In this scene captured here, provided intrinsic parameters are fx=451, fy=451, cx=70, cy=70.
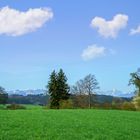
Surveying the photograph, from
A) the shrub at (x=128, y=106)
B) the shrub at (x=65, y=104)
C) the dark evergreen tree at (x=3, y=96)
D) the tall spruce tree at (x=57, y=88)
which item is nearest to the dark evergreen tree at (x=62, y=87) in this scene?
the tall spruce tree at (x=57, y=88)

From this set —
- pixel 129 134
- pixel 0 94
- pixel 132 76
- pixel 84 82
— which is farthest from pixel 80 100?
pixel 129 134

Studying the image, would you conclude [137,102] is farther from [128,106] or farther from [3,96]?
[3,96]

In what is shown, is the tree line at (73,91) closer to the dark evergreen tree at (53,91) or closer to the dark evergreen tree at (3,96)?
the dark evergreen tree at (53,91)

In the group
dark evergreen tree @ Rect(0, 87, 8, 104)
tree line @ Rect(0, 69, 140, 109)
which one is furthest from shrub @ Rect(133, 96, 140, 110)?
dark evergreen tree @ Rect(0, 87, 8, 104)

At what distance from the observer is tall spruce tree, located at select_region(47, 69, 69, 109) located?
350 feet

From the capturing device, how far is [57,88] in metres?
108

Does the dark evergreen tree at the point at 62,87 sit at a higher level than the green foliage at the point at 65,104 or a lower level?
higher

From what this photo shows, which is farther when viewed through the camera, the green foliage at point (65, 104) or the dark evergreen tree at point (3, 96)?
the dark evergreen tree at point (3, 96)

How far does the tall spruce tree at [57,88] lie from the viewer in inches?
4198

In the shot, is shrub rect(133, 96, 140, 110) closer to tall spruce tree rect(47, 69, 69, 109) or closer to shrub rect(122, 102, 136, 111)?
shrub rect(122, 102, 136, 111)

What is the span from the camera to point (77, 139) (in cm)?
2248

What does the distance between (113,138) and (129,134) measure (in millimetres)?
2859

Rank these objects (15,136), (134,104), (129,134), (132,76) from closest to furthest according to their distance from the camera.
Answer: (15,136) → (129,134) → (134,104) → (132,76)

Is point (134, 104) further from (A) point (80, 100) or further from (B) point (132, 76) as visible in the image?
(A) point (80, 100)
